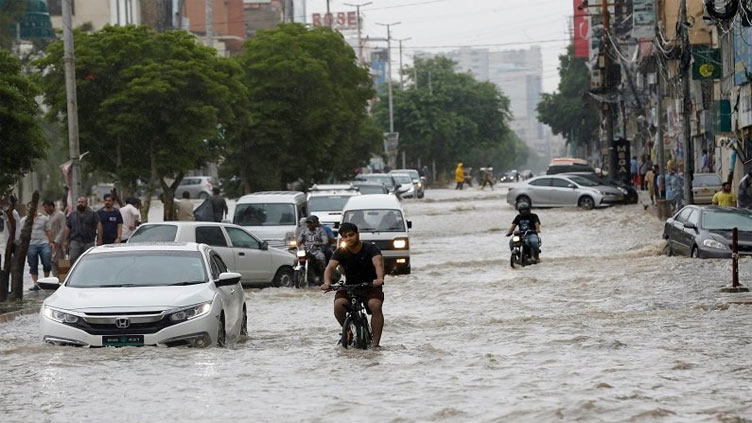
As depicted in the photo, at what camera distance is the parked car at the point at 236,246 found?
84.5 feet

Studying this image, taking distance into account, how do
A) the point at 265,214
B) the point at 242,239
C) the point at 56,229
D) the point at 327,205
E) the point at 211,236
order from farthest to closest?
the point at 327,205 < the point at 265,214 < the point at 56,229 < the point at 242,239 < the point at 211,236

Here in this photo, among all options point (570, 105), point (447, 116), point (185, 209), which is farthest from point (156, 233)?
point (447, 116)

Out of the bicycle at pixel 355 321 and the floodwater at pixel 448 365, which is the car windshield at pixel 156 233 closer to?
the floodwater at pixel 448 365

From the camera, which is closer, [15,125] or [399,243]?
[15,125]

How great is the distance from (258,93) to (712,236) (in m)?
29.5

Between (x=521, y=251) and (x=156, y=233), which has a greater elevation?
(x=156, y=233)

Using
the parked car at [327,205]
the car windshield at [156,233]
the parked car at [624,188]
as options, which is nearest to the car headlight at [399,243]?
the car windshield at [156,233]

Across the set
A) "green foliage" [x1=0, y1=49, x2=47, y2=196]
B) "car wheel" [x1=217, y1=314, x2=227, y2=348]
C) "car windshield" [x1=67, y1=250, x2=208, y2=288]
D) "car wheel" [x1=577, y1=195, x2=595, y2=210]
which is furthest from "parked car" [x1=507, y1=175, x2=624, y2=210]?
"car wheel" [x1=217, y1=314, x2=227, y2=348]

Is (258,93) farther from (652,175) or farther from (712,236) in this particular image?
(712,236)

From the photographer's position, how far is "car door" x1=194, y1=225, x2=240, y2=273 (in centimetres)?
2611

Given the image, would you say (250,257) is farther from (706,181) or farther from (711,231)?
(706,181)

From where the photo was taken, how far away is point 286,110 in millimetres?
55562

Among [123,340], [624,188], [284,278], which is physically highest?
[123,340]

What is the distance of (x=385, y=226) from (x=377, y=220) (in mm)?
278
